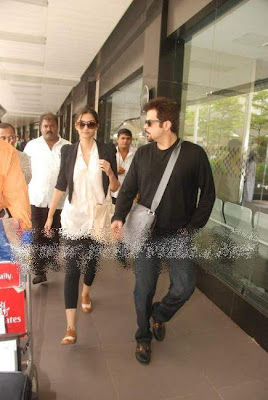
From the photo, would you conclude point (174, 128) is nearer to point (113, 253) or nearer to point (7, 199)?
point (113, 253)

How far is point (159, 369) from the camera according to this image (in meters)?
1.83

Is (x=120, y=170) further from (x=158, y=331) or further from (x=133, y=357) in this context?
(x=133, y=357)

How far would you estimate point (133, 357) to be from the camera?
6.28 ft

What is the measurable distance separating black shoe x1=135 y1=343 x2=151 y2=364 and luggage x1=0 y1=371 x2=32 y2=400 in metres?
1.00

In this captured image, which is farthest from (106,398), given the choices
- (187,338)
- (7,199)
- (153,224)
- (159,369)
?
(7,199)

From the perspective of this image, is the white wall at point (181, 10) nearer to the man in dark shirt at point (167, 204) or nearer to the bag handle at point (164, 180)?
the man in dark shirt at point (167, 204)

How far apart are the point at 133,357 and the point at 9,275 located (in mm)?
1005

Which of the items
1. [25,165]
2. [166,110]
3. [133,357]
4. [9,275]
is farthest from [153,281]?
[25,165]

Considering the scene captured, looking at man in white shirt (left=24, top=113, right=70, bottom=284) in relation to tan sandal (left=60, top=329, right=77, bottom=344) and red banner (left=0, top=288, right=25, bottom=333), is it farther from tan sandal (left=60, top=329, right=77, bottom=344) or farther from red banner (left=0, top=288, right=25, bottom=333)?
red banner (left=0, top=288, right=25, bottom=333)

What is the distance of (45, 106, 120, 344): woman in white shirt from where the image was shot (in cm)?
191

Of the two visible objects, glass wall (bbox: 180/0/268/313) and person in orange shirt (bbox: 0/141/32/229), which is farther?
glass wall (bbox: 180/0/268/313)

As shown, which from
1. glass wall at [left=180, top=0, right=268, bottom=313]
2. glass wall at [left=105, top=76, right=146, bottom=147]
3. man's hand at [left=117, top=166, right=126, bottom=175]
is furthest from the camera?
glass wall at [left=105, top=76, right=146, bottom=147]

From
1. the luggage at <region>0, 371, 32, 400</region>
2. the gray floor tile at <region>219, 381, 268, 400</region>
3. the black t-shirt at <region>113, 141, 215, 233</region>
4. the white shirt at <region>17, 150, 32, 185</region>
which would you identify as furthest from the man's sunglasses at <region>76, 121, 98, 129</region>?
the gray floor tile at <region>219, 381, 268, 400</region>

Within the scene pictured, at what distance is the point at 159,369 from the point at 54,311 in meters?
0.87
